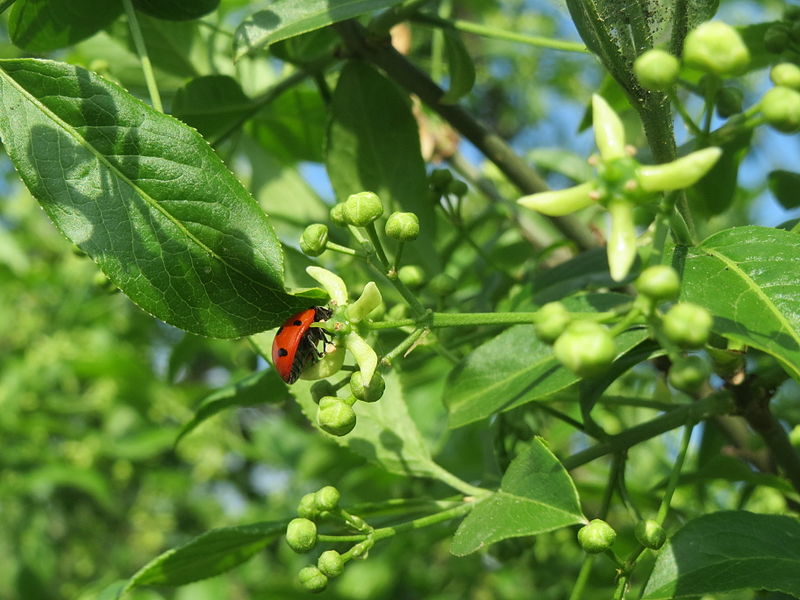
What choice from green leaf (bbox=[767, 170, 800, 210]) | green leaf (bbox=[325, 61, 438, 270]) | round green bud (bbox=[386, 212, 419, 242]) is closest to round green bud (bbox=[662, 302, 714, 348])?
round green bud (bbox=[386, 212, 419, 242])

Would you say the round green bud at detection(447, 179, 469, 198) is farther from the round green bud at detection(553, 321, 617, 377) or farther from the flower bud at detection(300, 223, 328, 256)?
the round green bud at detection(553, 321, 617, 377)

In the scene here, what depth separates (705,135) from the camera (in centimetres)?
109

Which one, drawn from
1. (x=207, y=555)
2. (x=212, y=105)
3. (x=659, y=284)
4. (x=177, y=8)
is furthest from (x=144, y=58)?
(x=659, y=284)

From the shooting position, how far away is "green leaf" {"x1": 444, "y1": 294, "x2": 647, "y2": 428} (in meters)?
1.29

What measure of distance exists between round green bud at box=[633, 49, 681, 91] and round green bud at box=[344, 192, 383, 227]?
391mm

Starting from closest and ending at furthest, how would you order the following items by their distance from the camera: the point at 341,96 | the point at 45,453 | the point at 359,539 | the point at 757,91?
the point at 359,539, the point at 341,96, the point at 757,91, the point at 45,453

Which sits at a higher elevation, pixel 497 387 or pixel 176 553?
pixel 497 387

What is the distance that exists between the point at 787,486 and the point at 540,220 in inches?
47.7

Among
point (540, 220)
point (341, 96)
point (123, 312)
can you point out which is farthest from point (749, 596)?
point (123, 312)

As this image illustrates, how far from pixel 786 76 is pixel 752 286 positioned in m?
0.23

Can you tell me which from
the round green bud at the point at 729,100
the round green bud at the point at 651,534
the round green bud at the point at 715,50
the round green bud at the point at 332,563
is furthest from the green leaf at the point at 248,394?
the round green bud at the point at 715,50

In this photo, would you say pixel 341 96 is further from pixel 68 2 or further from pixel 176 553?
pixel 176 553

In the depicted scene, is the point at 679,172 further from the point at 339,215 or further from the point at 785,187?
the point at 785,187

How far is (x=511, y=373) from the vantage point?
54.7 inches
